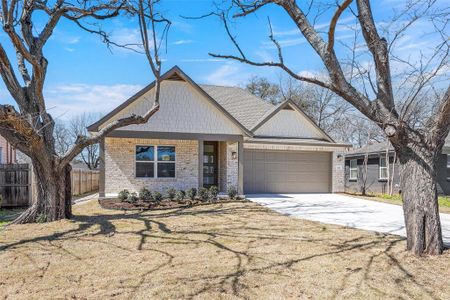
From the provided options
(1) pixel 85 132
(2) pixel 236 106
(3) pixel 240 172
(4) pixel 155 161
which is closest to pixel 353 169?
(2) pixel 236 106

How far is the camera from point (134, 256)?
627cm

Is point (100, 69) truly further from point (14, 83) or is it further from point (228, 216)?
point (228, 216)

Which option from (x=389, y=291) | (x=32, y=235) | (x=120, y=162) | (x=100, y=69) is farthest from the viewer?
(x=120, y=162)

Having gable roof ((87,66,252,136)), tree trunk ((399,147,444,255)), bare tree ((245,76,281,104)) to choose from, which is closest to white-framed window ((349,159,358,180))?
bare tree ((245,76,281,104))

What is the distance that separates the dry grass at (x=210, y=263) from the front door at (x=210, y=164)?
8.03 meters

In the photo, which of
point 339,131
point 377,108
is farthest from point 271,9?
point 339,131

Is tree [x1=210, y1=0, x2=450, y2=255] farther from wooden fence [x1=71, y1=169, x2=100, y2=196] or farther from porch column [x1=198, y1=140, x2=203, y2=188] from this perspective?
wooden fence [x1=71, y1=169, x2=100, y2=196]

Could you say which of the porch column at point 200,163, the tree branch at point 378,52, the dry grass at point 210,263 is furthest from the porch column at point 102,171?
the tree branch at point 378,52

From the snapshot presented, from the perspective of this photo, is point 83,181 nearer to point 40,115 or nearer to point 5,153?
point 5,153

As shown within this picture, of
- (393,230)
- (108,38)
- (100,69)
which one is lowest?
(393,230)

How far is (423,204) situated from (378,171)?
18236mm

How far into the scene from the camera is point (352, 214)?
11312 millimetres

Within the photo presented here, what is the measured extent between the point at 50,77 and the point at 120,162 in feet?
16.3

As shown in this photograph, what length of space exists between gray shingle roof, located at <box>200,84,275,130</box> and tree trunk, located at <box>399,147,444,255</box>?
12.1 m
